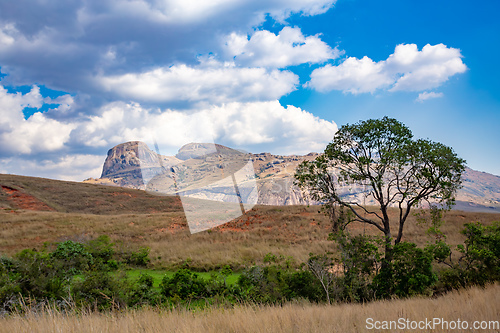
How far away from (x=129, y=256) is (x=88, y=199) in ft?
164

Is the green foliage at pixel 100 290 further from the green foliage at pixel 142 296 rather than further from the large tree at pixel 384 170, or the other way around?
the large tree at pixel 384 170

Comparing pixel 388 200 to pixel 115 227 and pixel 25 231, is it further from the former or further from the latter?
pixel 25 231

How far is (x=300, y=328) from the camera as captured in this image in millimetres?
4156

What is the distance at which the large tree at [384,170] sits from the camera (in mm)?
13445

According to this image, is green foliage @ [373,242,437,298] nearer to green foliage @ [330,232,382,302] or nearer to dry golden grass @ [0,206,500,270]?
green foliage @ [330,232,382,302]

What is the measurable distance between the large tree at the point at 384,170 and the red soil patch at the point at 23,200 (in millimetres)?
54862

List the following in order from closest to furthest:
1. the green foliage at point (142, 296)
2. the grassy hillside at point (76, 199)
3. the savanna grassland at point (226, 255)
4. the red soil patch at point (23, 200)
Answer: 1. the savanna grassland at point (226, 255)
2. the green foliage at point (142, 296)
3. the red soil patch at point (23, 200)
4. the grassy hillside at point (76, 199)

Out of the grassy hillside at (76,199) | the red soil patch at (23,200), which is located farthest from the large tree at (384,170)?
the red soil patch at (23,200)

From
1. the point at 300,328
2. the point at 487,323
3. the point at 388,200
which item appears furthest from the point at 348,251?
the point at 300,328

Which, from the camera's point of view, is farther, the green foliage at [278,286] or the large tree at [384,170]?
the large tree at [384,170]

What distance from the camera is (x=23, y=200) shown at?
54.6 meters

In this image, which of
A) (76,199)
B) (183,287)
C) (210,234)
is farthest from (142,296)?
(76,199)

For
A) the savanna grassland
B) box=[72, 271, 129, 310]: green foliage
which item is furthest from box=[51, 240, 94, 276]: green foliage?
box=[72, 271, 129, 310]: green foliage

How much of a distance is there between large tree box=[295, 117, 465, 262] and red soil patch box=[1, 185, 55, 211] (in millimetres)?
54862
